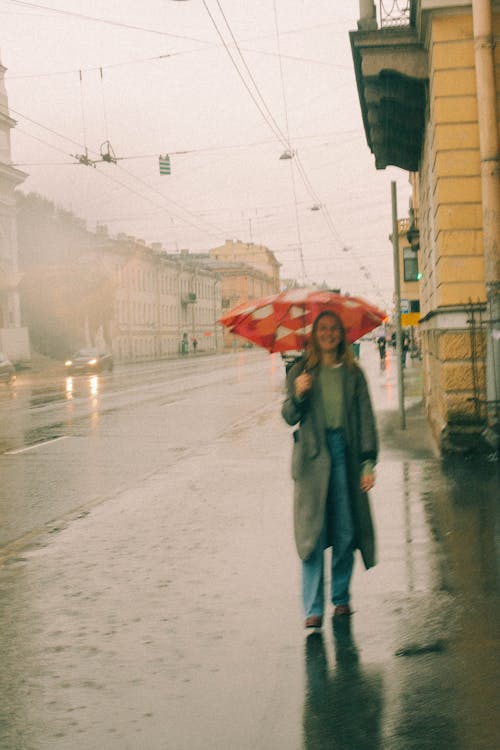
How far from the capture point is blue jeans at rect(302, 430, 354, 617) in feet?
18.1

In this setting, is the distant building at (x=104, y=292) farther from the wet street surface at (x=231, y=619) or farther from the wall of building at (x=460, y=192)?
the wet street surface at (x=231, y=619)

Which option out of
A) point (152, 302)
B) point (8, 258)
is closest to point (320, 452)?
point (8, 258)

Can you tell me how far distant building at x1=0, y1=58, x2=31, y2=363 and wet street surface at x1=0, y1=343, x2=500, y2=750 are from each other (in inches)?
1883

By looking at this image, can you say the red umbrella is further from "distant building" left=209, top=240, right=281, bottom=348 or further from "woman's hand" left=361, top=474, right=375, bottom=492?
"distant building" left=209, top=240, right=281, bottom=348

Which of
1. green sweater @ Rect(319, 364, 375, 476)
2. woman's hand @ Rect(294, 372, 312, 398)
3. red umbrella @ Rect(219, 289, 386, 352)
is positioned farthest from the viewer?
red umbrella @ Rect(219, 289, 386, 352)

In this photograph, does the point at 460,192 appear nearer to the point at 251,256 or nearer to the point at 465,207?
the point at 465,207

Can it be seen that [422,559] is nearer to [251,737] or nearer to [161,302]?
[251,737]

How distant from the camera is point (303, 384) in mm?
5473

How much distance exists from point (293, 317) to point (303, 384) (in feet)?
2.44

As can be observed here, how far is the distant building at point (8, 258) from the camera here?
2322 inches

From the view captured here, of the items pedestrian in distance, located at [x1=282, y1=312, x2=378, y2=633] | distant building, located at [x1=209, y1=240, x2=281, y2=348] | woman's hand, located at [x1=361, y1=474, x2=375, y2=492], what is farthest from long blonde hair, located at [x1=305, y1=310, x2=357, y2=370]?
distant building, located at [x1=209, y1=240, x2=281, y2=348]

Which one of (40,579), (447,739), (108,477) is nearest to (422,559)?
(40,579)

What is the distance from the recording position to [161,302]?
321ft

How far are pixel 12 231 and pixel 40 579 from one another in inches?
2363
